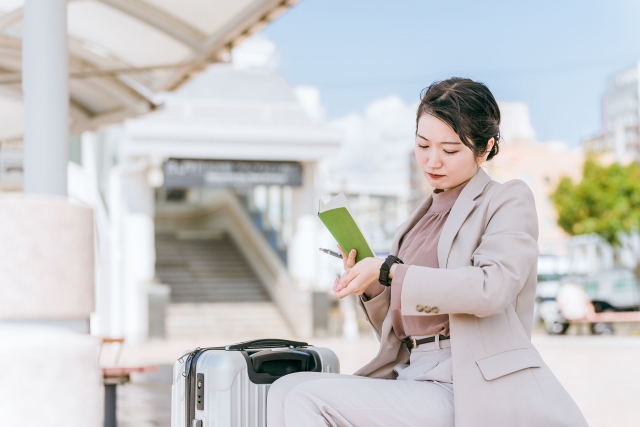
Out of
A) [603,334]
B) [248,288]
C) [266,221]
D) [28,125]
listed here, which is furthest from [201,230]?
[28,125]

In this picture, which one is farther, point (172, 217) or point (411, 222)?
point (172, 217)

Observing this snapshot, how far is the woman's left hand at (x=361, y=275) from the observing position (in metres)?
2.03

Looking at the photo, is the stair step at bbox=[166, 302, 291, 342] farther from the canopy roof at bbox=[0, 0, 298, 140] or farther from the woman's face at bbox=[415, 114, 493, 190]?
the woman's face at bbox=[415, 114, 493, 190]

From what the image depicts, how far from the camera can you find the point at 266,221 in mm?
21328

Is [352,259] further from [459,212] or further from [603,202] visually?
[603,202]

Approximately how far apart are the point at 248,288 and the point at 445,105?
17496mm

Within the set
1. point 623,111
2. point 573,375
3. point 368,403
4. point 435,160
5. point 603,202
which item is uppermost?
point 623,111

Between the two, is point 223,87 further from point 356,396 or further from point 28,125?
point 356,396

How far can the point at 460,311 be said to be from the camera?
1954 millimetres

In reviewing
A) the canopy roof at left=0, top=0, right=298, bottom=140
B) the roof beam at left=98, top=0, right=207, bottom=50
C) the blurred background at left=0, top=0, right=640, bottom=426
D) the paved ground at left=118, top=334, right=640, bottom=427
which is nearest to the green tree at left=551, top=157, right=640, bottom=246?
the blurred background at left=0, top=0, right=640, bottom=426

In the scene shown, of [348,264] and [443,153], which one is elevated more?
[443,153]

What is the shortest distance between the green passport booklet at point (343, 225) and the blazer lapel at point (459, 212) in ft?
0.62

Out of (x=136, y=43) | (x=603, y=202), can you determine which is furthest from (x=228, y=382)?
(x=603, y=202)

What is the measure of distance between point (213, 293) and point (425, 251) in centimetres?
1729
